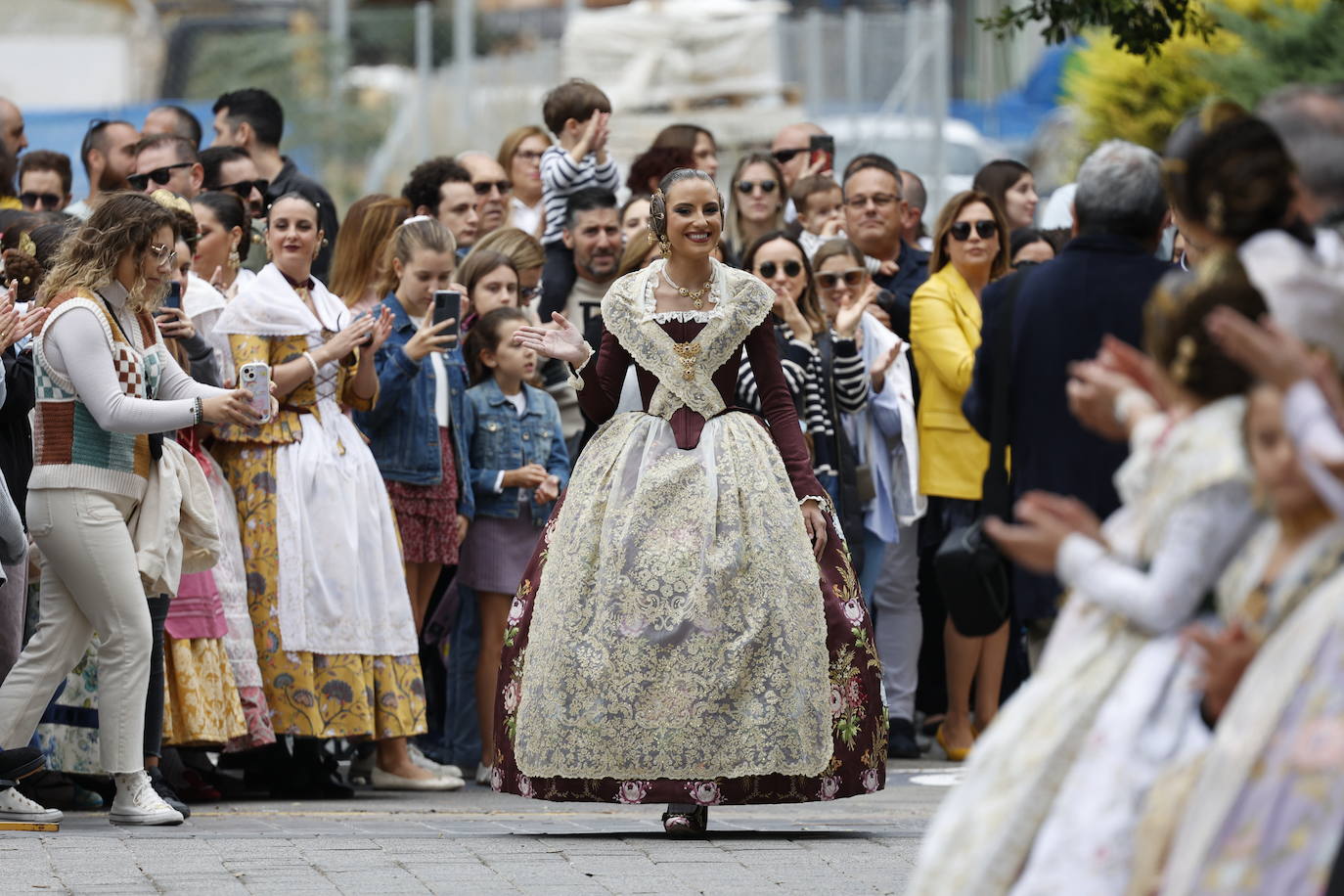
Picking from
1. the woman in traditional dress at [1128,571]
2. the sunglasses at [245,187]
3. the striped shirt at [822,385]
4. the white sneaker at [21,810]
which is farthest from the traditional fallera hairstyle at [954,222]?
the woman in traditional dress at [1128,571]

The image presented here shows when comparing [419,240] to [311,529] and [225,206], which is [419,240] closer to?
[225,206]

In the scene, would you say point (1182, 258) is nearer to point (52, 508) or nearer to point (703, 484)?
point (703, 484)

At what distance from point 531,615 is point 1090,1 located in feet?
11.1

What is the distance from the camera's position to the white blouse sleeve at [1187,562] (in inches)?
167

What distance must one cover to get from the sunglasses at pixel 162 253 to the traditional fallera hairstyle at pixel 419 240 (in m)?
1.79

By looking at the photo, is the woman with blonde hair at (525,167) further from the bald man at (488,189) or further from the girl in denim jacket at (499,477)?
the girl in denim jacket at (499,477)

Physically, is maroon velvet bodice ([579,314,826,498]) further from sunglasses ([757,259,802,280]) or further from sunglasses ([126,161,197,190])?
sunglasses ([126,161,197,190])

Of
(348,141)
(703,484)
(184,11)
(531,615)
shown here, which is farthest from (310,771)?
(184,11)

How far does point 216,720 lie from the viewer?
Result: 850 centimetres

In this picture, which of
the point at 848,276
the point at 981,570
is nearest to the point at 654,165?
the point at 848,276

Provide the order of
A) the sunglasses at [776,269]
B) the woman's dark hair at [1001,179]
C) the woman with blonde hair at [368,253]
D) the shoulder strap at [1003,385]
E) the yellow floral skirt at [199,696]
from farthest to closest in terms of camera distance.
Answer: the woman's dark hair at [1001,179]
the sunglasses at [776,269]
the woman with blonde hair at [368,253]
the yellow floral skirt at [199,696]
the shoulder strap at [1003,385]

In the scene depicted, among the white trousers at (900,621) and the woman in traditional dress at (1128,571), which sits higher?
the woman in traditional dress at (1128,571)

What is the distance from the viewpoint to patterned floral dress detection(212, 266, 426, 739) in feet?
29.2

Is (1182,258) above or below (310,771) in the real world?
above
